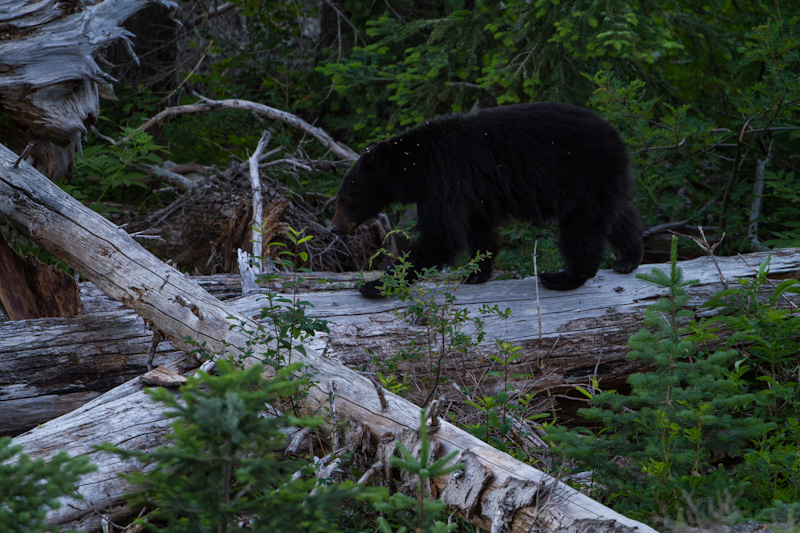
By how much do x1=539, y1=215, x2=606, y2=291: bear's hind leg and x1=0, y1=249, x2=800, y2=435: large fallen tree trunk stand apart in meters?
0.11

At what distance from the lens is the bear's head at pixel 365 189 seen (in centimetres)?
579

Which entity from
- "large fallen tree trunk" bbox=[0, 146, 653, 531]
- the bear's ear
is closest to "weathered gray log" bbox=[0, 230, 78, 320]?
"large fallen tree trunk" bbox=[0, 146, 653, 531]

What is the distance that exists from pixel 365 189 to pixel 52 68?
108 inches

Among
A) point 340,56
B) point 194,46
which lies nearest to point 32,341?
point 340,56

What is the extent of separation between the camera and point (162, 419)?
3.42 m

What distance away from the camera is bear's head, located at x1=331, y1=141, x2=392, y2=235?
5785 millimetres

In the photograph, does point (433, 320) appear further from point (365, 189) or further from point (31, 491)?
point (31, 491)

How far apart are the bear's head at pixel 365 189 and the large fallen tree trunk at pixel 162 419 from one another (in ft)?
7.19

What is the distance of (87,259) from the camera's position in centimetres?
427

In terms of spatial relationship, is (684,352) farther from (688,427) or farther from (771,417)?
(771,417)

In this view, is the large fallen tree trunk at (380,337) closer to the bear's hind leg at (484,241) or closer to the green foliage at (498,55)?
the bear's hind leg at (484,241)

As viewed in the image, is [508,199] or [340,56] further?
[340,56]

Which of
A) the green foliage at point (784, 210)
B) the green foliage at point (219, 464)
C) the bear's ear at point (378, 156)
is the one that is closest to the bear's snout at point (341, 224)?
the bear's ear at point (378, 156)

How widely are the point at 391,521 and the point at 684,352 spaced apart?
157 cm
